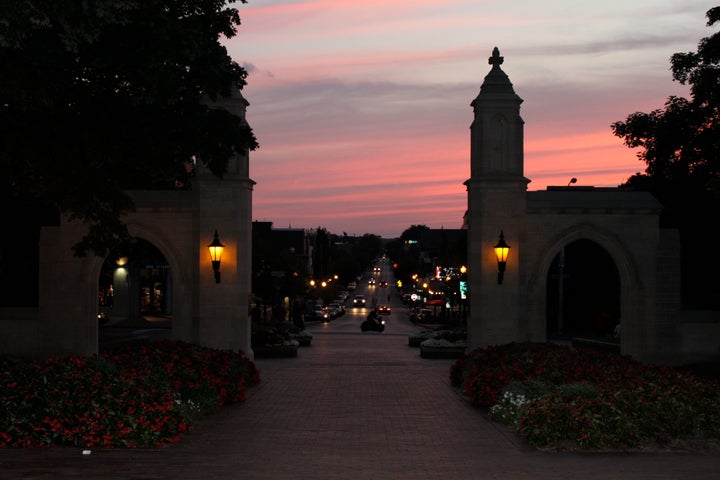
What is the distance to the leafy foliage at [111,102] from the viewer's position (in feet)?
52.0

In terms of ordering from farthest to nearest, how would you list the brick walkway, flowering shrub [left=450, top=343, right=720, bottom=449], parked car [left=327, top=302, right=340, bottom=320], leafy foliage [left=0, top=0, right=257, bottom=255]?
parked car [left=327, top=302, right=340, bottom=320] → leafy foliage [left=0, top=0, right=257, bottom=255] → flowering shrub [left=450, top=343, right=720, bottom=449] → the brick walkway

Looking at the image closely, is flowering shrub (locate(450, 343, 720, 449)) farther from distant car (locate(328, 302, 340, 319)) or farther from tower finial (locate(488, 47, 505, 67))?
distant car (locate(328, 302, 340, 319))

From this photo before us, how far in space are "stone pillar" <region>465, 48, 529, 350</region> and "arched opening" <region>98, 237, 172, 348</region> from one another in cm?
2944

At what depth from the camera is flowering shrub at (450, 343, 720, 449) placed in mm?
13820

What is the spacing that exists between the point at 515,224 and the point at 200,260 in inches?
328

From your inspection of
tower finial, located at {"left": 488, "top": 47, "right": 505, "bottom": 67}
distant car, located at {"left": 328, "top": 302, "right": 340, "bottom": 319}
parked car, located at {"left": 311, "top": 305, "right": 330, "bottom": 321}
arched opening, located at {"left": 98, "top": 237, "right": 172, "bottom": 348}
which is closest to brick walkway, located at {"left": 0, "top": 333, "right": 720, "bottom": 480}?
tower finial, located at {"left": 488, "top": 47, "right": 505, "bottom": 67}

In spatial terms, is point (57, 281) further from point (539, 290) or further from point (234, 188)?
A: point (539, 290)

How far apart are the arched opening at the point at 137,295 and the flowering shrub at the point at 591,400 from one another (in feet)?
118

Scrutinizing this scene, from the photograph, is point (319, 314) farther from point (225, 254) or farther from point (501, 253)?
point (501, 253)

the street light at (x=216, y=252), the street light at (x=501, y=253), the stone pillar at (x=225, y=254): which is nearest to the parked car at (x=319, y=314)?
the stone pillar at (x=225, y=254)

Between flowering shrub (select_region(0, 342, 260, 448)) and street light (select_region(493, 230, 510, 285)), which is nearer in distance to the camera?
flowering shrub (select_region(0, 342, 260, 448))

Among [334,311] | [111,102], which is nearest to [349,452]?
[111,102]

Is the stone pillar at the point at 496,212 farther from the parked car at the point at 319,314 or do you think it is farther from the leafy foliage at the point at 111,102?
the parked car at the point at 319,314

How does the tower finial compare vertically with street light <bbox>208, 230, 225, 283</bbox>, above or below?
above
